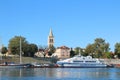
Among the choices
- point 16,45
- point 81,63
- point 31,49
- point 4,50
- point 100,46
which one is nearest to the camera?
point 81,63

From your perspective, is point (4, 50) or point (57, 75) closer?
point (57, 75)

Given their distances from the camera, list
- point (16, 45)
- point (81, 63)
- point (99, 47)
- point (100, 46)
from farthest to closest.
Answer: point (99, 47), point (100, 46), point (16, 45), point (81, 63)

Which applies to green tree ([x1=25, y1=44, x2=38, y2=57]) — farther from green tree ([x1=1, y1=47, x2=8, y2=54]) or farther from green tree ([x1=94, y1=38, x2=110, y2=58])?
green tree ([x1=94, y1=38, x2=110, y2=58])

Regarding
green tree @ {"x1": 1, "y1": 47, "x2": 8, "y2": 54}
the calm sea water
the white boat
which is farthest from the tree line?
the calm sea water

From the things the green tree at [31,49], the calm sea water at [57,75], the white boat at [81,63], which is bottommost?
Result: the calm sea water at [57,75]

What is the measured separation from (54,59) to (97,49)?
1925 centimetres

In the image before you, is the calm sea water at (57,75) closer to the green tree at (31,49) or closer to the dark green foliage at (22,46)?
the dark green foliage at (22,46)

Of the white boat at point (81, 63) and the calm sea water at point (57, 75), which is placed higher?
the white boat at point (81, 63)

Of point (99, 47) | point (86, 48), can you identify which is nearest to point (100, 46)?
point (99, 47)

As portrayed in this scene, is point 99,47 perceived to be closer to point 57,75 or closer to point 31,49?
point 31,49

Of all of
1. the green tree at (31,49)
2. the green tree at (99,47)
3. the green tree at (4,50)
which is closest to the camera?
the green tree at (31,49)

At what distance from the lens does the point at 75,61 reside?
164500 mm

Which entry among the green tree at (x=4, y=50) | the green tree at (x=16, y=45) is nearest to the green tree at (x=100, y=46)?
the green tree at (x=16, y=45)

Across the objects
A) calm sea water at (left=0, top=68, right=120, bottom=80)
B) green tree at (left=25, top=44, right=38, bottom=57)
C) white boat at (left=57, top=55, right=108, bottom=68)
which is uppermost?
green tree at (left=25, top=44, right=38, bottom=57)
